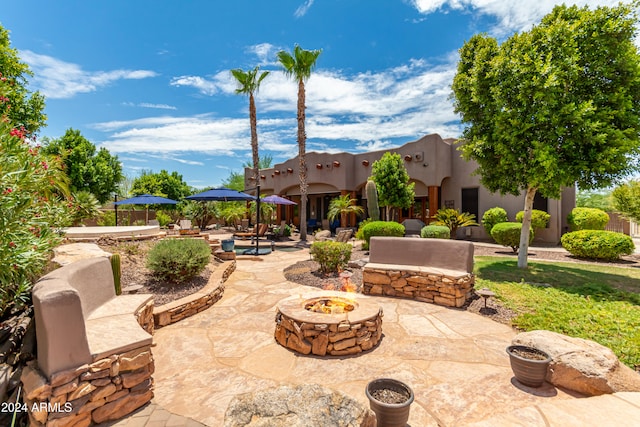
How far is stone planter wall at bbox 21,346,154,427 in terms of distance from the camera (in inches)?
90.5

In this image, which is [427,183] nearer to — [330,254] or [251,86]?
[330,254]

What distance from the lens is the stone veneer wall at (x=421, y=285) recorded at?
5.73 meters

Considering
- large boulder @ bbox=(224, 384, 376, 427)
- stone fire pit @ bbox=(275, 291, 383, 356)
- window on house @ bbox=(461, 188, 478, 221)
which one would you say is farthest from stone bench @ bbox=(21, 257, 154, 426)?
window on house @ bbox=(461, 188, 478, 221)

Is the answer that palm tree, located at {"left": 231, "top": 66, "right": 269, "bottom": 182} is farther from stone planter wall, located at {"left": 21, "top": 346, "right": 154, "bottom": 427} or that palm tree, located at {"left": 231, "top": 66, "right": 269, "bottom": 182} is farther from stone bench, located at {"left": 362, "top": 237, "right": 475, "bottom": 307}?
stone planter wall, located at {"left": 21, "top": 346, "right": 154, "bottom": 427}

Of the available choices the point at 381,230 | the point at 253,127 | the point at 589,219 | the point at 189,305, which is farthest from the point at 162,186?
the point at 589,219

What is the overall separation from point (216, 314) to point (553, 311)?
20.1ft

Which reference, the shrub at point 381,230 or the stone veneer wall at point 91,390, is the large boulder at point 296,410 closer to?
the stone veneer wall at point 91,390

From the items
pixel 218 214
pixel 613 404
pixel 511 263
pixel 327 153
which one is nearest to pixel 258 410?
pixel 613 404

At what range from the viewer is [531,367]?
10.0 feet

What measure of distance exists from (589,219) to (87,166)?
99.8 feet

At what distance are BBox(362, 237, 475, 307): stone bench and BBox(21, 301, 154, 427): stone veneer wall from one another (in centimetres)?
481

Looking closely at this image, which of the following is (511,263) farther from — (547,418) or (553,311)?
(547,418)

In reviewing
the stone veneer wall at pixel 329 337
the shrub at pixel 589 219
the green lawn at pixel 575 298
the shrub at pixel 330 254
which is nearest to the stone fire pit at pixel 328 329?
the stone veneer wall at pixel 329 337

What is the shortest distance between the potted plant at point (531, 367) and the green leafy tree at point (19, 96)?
14528 millimetres
